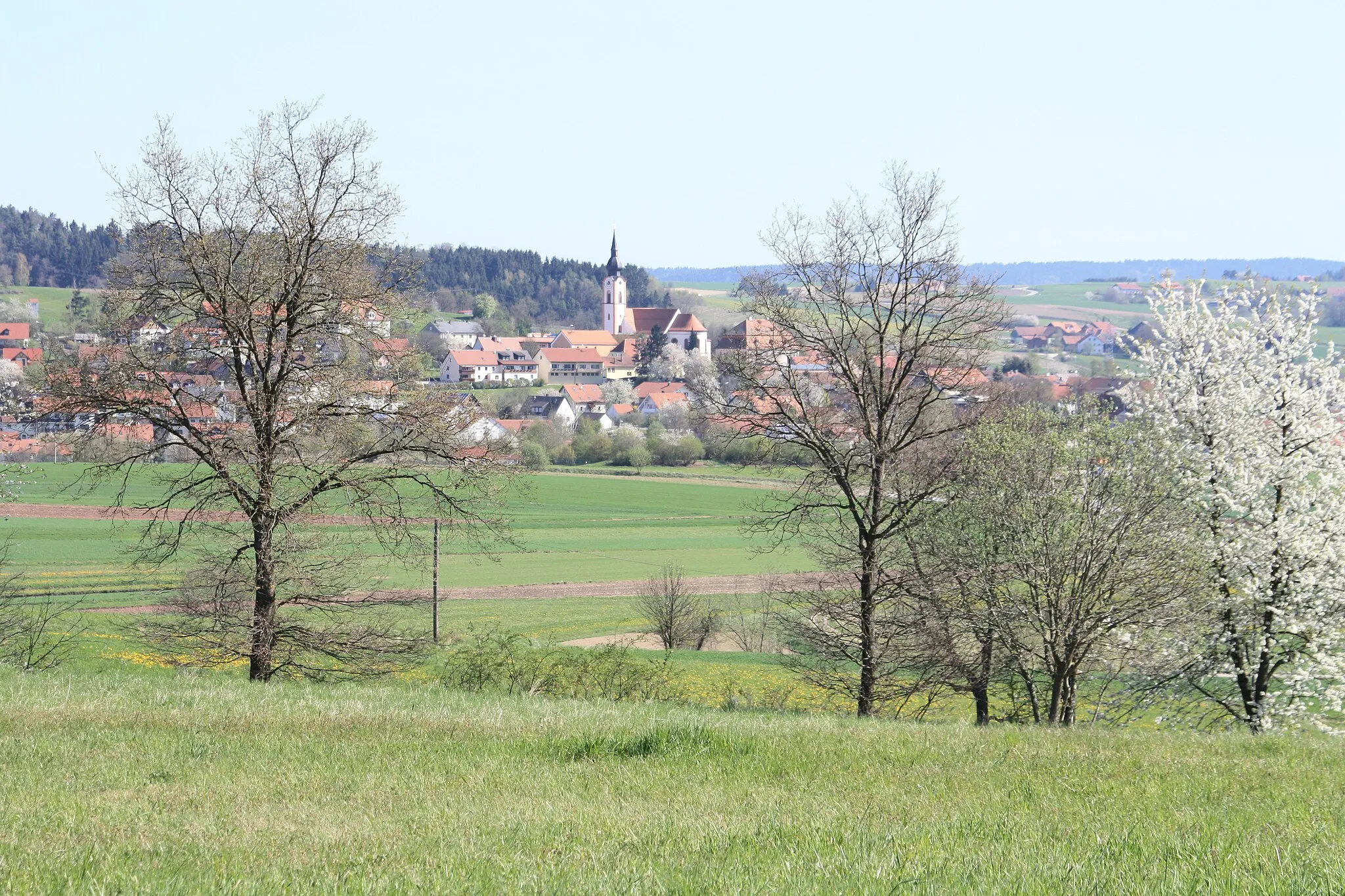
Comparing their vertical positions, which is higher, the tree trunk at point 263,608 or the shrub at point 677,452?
the tree trunk at point 263,608

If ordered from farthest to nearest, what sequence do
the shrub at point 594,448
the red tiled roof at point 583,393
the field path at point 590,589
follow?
1. the red tiled roof at point 583,393
2. the shrub at point 594,448
3. the field path at point 590,589

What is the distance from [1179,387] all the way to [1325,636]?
20.3 ft

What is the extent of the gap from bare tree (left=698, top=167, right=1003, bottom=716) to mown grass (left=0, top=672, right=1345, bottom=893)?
998 cm

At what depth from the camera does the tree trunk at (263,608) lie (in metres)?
19.5

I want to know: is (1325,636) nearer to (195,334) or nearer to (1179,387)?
(1179,387)

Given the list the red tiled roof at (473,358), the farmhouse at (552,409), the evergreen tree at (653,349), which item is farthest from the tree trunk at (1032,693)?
the evergreen tree at (653,349)

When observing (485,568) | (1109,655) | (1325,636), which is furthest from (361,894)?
(485,568)

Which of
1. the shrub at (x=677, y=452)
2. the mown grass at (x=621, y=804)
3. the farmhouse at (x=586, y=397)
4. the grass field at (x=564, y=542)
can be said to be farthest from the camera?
the farmhouse at (x=586, y=397)

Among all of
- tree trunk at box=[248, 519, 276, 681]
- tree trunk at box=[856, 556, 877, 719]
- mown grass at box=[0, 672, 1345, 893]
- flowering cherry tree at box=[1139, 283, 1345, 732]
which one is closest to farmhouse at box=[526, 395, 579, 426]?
flowering cherry tree at box=[1139, 283, 1345, 732]

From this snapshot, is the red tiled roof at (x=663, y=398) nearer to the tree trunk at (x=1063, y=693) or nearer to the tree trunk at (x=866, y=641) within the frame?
the tree trunk at (x=866, y=641)

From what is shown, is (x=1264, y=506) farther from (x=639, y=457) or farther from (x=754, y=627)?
(x=639, y=457)

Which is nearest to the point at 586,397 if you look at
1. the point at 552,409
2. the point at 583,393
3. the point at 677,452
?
the point at 583,393

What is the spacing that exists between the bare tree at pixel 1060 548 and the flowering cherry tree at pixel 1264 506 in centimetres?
184

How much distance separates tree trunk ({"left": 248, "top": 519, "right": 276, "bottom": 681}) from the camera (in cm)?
1955
